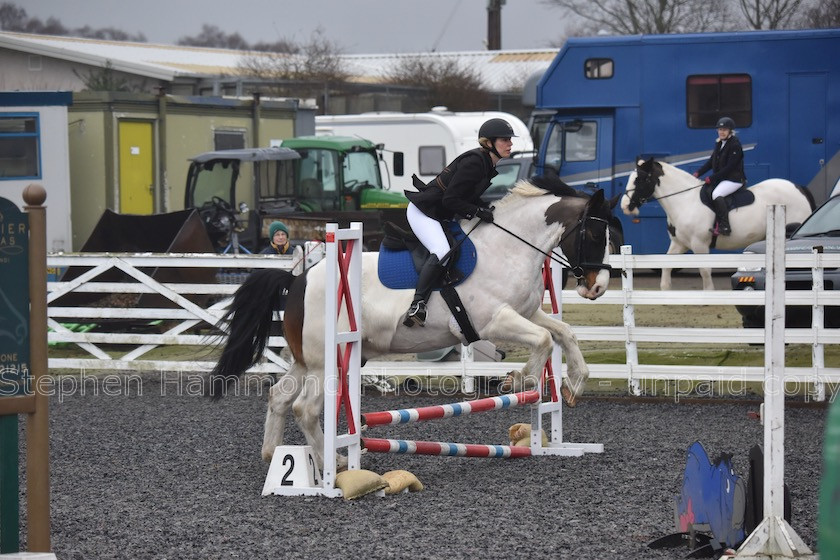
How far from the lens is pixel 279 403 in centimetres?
776

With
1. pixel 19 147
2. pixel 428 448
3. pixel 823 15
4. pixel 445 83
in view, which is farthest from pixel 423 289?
pixel 445 83

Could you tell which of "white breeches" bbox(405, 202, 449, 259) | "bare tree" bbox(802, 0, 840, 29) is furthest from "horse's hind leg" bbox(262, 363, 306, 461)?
"bare tree" bbox(802, 0, 840, 29)

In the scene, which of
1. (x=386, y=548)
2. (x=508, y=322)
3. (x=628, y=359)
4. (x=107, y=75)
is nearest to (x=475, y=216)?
(x=508, y=322)

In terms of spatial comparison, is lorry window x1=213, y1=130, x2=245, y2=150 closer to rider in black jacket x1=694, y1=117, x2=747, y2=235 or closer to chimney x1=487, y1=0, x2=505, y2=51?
rider in black jacket x1=694, y1=117, x2=747, y2=235

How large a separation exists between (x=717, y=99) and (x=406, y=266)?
A: 13.0 metres

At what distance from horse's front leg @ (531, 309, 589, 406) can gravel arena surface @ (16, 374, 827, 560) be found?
1.81 feet

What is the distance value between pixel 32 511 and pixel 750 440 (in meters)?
5.57

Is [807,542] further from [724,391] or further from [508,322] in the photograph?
[724,391]

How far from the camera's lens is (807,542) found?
587 centimetres

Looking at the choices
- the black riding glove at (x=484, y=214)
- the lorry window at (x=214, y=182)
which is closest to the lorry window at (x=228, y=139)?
the lorry window at (x=214, y=182)

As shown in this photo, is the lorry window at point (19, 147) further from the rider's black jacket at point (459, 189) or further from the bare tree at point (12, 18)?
the bare tree at point (12, 18)

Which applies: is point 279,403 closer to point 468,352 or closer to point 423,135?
point 468,352

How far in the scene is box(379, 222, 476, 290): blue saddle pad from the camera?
773 centimetres

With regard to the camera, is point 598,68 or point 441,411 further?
point 598,68
